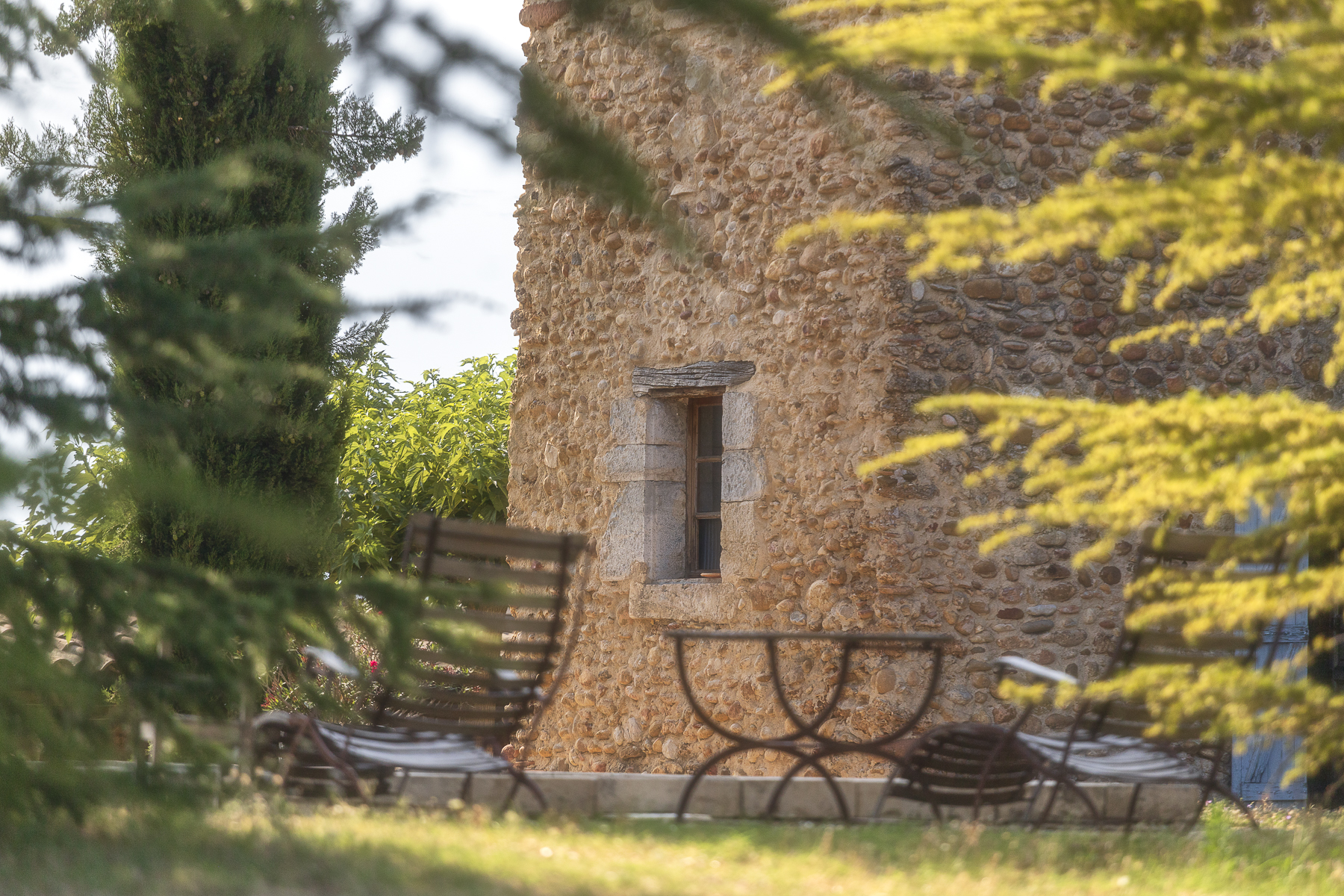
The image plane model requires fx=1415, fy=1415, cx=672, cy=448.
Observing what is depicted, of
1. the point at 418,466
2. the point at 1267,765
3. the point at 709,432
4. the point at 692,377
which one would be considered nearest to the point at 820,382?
the point at 692,377

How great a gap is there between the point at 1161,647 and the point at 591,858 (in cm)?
194

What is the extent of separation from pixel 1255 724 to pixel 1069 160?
4169 millimetres

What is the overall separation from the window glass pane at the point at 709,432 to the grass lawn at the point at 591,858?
3.70 meters

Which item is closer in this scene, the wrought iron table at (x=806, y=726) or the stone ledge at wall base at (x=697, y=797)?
the wrought iron table at (x=806, y=726)

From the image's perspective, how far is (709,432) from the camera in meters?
7.68

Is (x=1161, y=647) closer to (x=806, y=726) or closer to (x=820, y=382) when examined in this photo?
(x=806, y=726)

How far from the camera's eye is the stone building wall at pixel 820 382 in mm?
6562

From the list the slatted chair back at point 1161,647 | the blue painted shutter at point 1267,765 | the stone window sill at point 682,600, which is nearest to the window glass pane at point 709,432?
the stone window sill at point 682,600

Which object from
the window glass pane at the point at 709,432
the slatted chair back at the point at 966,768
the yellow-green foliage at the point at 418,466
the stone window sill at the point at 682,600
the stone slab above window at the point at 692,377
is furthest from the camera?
the yellow-green foliage at the point at 418,466

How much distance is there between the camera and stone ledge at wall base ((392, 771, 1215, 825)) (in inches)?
170

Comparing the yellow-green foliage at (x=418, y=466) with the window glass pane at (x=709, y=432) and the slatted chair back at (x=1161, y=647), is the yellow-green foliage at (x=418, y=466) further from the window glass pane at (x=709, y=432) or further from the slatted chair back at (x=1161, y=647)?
the slatted chair back at (x=1161, y=647)

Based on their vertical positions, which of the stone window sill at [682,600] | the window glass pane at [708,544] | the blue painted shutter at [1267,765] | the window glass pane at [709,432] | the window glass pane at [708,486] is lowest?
the blue painted shutter at [1267,765]

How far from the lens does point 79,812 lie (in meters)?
3.26

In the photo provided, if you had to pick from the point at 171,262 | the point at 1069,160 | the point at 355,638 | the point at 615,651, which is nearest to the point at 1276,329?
the point at 1069,160
